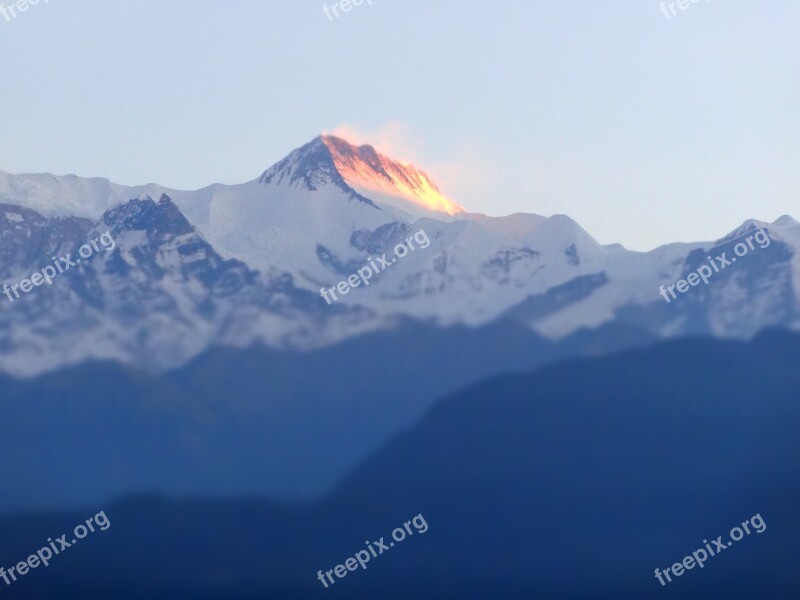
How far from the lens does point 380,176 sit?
64938 mm

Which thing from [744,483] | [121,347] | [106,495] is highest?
[121,347]

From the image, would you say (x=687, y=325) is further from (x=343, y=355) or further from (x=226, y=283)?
(x=226, y=283)

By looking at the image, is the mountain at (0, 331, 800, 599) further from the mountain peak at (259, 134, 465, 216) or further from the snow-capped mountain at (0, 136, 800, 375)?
the mountain peak at (259, 134, 465, 216)

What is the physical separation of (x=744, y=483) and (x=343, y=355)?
43.2 ft

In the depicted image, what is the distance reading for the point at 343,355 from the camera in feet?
184

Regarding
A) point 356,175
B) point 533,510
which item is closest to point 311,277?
point 356,175

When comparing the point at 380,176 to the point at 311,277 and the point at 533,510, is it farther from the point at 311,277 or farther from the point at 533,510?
the point at 533,510

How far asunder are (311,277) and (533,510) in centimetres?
1113

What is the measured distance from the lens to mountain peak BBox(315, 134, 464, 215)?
6362 centimetres

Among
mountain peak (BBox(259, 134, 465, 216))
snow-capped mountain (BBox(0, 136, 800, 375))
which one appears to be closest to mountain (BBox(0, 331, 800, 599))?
snow-capped mountain (BBox(0, 136, 800, 375))

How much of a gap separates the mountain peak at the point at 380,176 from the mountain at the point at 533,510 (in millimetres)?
11431

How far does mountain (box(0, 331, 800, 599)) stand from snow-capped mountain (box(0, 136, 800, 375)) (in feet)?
8.01

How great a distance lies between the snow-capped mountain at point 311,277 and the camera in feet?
185

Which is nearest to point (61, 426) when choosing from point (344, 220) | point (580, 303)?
point (344, 220)
